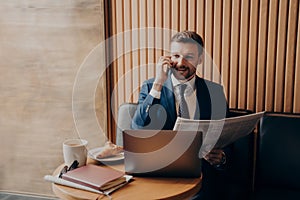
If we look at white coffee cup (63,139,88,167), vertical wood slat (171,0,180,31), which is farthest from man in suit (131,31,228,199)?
white coffee cup (63,139,88,167)

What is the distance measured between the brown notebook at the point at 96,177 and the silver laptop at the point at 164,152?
105 mm

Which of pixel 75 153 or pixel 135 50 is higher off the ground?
pixel 135 50

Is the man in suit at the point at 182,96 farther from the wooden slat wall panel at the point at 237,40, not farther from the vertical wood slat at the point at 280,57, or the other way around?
the vertical wood slat at the point at 280,57

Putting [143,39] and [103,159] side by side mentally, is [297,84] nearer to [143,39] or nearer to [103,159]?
[143,39]

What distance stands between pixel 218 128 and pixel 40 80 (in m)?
2.00

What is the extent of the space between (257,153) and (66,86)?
1674 millimetres

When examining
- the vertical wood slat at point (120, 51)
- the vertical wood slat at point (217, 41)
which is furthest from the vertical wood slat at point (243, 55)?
the vertical wood slat at point (120, 51)

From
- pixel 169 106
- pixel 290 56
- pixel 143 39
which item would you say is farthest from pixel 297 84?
pixel 143 39

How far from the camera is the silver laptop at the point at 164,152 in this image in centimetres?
204

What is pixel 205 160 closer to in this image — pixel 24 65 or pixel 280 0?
pixel 280 0

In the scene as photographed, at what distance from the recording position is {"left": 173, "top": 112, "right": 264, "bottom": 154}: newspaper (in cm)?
209

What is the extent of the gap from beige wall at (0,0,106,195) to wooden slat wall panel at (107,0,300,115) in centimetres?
36

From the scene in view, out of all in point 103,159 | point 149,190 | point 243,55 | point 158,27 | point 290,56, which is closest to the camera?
point 149,190

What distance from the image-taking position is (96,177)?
6.73 feet
